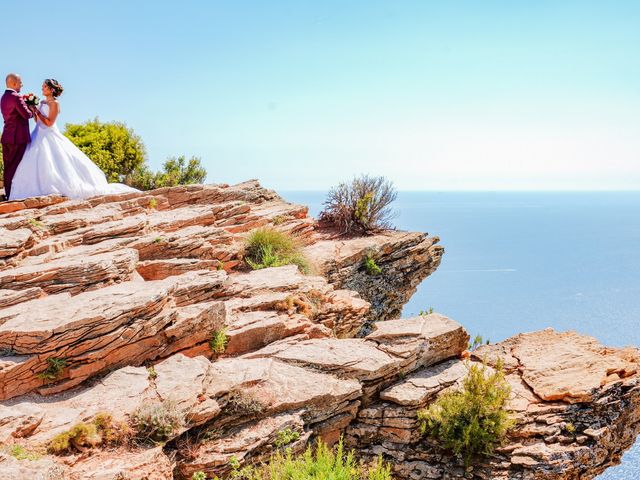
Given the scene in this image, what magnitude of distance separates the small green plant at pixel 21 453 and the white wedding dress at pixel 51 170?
921 cm

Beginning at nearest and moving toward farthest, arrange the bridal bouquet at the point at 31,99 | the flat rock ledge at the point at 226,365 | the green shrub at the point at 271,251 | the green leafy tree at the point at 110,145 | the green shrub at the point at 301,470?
the green shrub at the point at 301,470 < the flat rock ledge at the point at 226,365 < the green shrub at the point at 271,251 < the bridal bouquet at the point at 31,99 < the green leafy tree at the point at 110,145

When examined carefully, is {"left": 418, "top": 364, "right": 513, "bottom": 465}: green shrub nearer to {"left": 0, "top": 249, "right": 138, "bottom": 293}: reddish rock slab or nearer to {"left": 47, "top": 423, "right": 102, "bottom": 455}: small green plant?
{"left": 47, "top": 423, "right": 102, "bottom": 455}: small green plant

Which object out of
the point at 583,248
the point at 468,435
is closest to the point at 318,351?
the point at 468,435

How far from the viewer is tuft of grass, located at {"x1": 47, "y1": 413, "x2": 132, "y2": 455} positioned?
5520 mm

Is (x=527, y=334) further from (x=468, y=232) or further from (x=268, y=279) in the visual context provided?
(x=468, y=232)

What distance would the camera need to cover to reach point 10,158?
43.0ft

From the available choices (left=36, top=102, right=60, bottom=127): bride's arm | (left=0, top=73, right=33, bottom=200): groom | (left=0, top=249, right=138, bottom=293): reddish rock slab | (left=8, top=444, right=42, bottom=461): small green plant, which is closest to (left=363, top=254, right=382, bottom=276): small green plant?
(left=0, top=249, right=138, bottom=293): reddish rock slab

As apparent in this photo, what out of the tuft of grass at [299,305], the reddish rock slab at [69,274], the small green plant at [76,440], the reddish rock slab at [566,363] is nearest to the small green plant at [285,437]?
the small green plant at [76,440]

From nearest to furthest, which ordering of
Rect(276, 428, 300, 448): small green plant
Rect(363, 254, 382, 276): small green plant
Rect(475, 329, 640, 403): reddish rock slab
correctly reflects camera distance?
Rect(276, 428, 300, 448): small green plant, Rect(475, 329, 640, 403): reddish rock slab, Rect(363, 254, 382, 276): small green plant

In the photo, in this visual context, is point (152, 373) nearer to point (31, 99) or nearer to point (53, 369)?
point (53, 369)

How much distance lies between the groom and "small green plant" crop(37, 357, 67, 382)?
8.89m

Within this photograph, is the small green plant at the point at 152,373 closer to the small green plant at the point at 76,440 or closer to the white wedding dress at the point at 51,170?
the small green plant at the point at 76,440

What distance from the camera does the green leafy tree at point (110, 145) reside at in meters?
19.7

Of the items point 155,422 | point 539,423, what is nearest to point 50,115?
point 155,422
